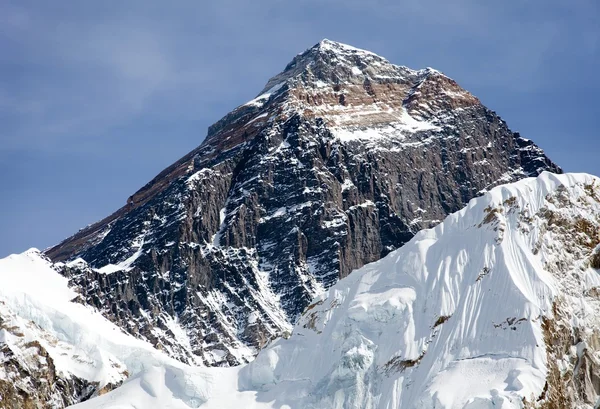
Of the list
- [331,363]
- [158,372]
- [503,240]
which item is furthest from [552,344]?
[158,372]

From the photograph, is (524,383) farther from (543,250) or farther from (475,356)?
(543,250)

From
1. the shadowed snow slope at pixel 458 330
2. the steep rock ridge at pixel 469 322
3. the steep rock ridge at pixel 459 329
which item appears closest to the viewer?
the steep rock ridge at pixel 469 322

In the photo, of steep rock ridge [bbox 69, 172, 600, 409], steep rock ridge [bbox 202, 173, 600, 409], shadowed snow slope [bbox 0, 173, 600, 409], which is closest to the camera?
steep rock ridge [bbox 202, 173, 600, 409]

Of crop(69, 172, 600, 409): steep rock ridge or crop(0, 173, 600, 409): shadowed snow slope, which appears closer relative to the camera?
crop(69, 172, 600, 409): steep rock ridge

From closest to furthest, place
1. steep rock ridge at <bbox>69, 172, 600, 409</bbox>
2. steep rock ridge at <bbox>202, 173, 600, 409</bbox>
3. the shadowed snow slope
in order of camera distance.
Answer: steep rock ridge at <bbox>202, 173, 600, 409</bbox> → steep rock ridge at <bbox>69, 172, 600, 409</bbox> → the shadowed snow slope

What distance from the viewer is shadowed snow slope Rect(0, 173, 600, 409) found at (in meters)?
135

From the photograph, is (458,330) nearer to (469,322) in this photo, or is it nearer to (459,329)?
(459,329)

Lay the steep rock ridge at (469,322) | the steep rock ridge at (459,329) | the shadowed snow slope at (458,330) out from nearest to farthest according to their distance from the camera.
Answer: the steep rock ridge at (469,322) < the steep rock ridge at (459,329) < the shadowed snow slope at (458,330)

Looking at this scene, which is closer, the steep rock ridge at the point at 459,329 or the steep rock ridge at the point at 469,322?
the steep rock ridge at the point at 469,322

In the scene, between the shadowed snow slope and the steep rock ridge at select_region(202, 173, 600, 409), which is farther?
the shadowed snow slope

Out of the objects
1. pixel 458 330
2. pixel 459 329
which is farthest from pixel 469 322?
pixel 458 330

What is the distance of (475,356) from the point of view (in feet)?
458

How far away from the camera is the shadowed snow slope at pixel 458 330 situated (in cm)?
13525

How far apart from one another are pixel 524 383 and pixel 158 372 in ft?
181
